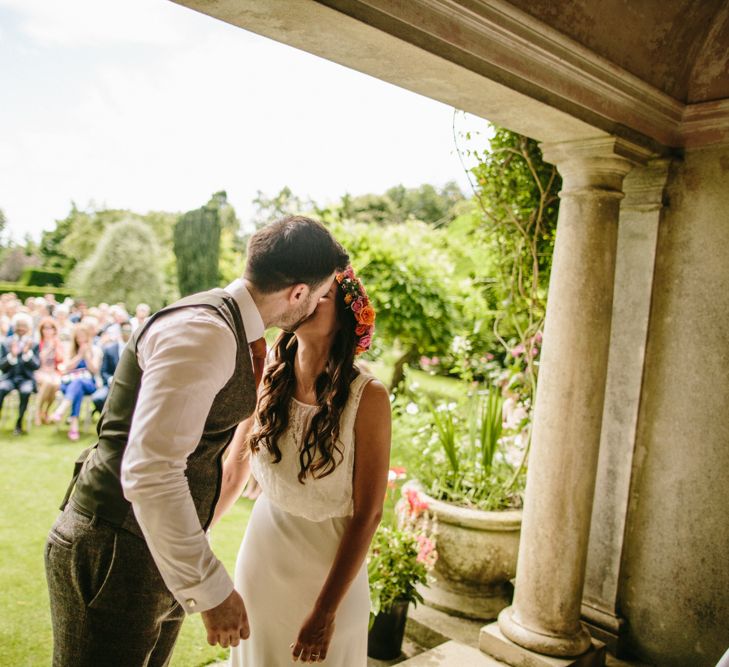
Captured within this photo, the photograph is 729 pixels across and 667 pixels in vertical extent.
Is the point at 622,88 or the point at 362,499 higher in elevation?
the point at 622,88

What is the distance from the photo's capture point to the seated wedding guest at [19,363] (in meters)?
A: 7.24

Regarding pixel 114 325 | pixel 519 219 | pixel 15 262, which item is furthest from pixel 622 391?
pixel 15 262

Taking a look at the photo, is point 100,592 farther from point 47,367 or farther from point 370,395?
point 47,367

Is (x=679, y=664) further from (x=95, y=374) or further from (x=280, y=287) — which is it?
(x=95, y=374)

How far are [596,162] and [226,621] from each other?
2448 mm

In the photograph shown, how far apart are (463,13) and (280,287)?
125 cm

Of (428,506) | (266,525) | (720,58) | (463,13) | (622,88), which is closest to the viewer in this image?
(266,525)

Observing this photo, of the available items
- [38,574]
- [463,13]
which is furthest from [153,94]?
[463,13]

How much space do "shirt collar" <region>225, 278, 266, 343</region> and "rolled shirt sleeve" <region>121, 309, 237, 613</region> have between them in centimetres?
16

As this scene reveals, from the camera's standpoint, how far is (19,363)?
23.9ft

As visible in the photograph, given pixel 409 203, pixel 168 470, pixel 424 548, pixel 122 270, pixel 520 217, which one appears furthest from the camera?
pixel 409 203

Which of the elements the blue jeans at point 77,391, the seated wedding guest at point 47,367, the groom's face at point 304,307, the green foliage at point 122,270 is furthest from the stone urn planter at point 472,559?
the green foliage at point 122,270

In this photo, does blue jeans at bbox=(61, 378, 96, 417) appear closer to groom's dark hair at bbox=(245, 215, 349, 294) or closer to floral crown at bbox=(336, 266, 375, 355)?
floral crown at bbox=(336, 266, 375, 355)

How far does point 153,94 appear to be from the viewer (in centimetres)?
1814
